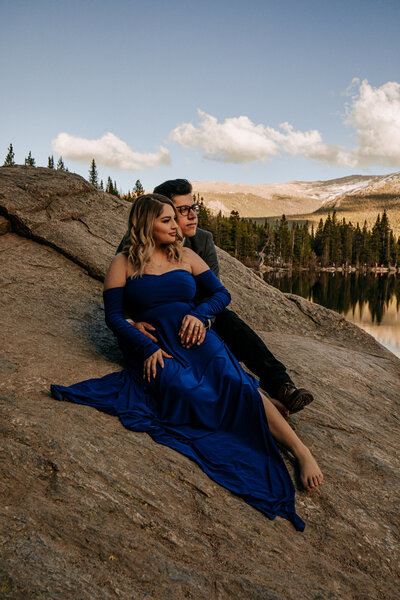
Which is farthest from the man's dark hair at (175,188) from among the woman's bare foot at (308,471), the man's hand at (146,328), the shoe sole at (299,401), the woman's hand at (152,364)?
the woman's bare foot at (308,471)

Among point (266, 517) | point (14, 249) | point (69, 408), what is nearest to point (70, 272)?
point (14, 249)

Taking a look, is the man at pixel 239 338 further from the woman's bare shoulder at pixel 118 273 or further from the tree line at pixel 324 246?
the tree line at pixel 324 246

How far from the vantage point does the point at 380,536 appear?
299cm

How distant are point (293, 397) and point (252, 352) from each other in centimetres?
60

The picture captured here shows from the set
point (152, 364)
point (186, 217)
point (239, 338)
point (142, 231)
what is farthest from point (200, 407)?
point (186, 217)

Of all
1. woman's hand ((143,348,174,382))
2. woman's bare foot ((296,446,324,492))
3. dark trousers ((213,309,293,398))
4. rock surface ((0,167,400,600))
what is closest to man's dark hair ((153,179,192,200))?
dark trousers ((213,309,293,398))

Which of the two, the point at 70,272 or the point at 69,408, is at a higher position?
the point at 70,272

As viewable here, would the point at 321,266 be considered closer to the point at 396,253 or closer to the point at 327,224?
the point at 327,224

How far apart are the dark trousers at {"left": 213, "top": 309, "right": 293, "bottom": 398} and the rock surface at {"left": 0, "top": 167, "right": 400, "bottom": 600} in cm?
51

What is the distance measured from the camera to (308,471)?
3.17 meters

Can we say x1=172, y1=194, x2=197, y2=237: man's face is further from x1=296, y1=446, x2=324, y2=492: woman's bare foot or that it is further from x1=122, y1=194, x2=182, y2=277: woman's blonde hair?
x1=296, y1=446, x2=324, y2=492: woman's bare foot

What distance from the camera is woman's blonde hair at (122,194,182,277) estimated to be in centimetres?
383

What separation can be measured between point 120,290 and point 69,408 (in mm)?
1146

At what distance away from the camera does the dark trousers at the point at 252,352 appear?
12.6 feet
